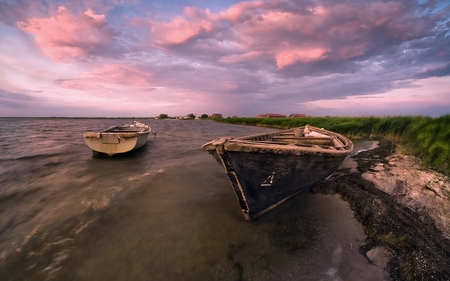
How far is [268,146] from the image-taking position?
3.72m

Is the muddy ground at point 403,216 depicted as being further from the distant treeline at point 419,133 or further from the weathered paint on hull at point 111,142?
the weathered paint on hull at point 111,142

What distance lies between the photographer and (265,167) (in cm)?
392

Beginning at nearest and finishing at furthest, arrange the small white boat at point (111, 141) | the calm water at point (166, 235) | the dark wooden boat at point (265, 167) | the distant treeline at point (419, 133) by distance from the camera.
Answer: the calm water at point (166, 235) → the dark wooden boat at point (265, 167) → the distant treeline at point (419, 133) → the small white boat at point (111, 141)

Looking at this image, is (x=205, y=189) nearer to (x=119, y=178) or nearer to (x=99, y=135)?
(x=119, y=178)

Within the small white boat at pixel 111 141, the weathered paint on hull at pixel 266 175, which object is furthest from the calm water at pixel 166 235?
the small white boat at pixel 111 141

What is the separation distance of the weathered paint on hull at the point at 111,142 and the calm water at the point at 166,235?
3281 millimetres

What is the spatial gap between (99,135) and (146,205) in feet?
20.8

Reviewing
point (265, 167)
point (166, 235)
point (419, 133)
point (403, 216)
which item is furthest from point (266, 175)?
point (419, 133)

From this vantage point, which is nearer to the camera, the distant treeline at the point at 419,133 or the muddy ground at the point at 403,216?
the muddy ground at the point at 403,216

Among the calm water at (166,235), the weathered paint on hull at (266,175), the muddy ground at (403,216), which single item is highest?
the weathered paint on hull at (266,175)

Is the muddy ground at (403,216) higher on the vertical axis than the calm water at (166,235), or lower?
higher

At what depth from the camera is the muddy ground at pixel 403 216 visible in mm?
3004

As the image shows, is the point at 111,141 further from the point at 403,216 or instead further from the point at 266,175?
the point at 403,216

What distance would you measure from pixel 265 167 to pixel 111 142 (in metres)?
9.26
